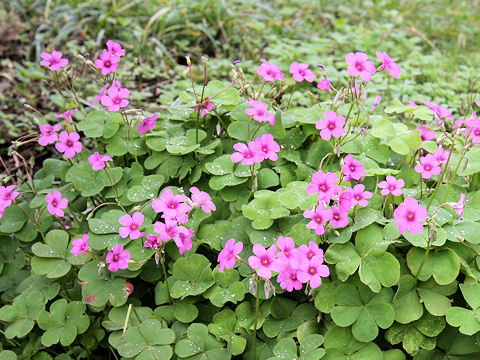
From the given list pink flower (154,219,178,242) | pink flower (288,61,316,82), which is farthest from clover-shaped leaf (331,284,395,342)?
pink flower (288,61,316,82)

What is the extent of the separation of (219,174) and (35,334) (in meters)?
0.93

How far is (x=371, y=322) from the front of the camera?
152cm

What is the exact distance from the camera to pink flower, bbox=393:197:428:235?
1371 millimetres

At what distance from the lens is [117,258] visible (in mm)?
1693

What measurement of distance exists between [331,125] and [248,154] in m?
0.30

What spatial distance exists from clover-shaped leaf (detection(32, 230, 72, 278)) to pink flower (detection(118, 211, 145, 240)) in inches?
14.2

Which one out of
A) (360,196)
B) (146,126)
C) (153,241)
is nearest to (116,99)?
(146,126)

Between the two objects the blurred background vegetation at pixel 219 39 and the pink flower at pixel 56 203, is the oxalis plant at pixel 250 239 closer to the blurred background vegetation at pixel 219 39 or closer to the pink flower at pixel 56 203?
the pink flower at pixel 56 203

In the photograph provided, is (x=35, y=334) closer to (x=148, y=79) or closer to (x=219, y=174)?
(x=219, y=174)

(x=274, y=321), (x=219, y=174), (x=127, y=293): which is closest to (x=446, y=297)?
(x=274, y=321)

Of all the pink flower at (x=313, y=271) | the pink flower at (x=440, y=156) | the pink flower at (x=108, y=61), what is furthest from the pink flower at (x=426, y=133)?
the pink flower at (x=108, y=61)

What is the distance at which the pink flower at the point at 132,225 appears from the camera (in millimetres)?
1616

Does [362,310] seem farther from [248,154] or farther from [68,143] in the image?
[68,143]

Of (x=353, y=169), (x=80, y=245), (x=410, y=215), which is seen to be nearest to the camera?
(x=410, y=215)
